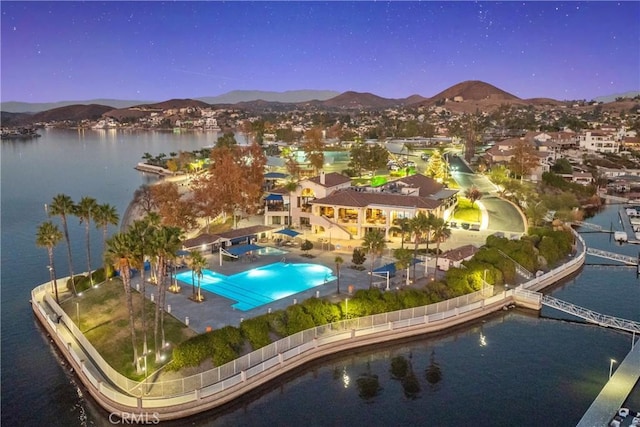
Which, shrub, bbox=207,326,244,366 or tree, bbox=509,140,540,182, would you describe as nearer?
shrub, bbox=207,326,244,366

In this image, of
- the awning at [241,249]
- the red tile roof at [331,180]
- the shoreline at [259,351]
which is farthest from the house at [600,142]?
the awning at [241,249]

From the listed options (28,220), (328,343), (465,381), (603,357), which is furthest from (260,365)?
(28,220)

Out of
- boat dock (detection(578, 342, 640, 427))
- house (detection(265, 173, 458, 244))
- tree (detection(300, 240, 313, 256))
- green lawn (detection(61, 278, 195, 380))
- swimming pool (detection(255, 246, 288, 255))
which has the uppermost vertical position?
house (detection(265, 173, 458, 244))

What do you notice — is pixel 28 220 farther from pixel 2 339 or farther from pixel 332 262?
pixel 332 262

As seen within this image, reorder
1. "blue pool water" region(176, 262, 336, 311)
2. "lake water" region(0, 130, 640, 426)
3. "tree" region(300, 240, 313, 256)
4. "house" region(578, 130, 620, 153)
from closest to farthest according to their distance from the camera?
"lake water" region(0, 130, 640, 426), "blue pool water" region(176, 262, 336, 311), "tree" region(300, 240, 313, 256), "house" region(578, 130, 620, 153)

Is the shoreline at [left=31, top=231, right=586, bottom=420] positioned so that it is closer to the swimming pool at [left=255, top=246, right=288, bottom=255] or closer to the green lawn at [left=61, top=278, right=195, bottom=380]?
the green lawn at [left=61, top=278, right=195, bottom=380]

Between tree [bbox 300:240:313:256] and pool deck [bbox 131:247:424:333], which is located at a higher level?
tree [bbox 300:240:313:256]

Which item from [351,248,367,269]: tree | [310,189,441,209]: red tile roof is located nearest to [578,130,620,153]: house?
[310,189,441,209]: red tile roof

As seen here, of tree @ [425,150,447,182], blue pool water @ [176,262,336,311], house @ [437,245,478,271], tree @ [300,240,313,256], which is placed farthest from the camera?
tree @ [425,150,447,182]

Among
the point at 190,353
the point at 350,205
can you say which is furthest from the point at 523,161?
the point at 190,353
